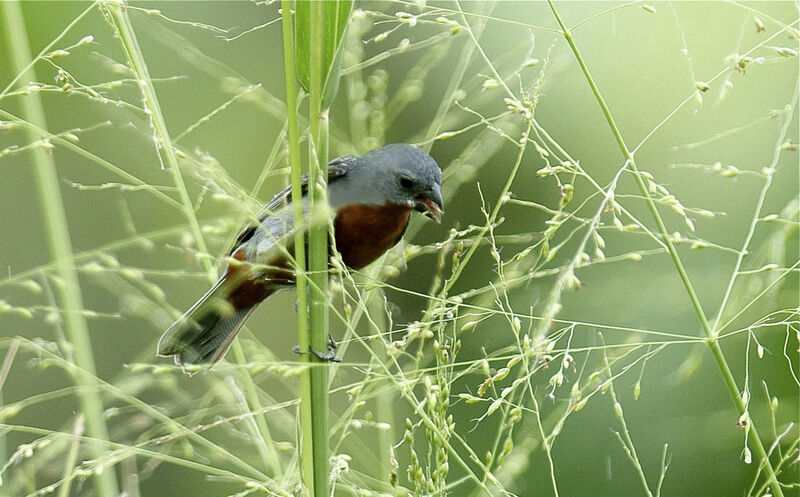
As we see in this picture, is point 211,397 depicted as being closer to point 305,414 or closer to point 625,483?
point 305,414

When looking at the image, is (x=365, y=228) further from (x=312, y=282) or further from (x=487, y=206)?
(x=312, y=282)

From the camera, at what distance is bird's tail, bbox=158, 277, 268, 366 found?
8.02 ft

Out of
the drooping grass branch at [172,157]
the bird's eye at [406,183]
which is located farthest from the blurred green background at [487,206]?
the bird's eye at [406,183]

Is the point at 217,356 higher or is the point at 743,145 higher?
the point at 743,145

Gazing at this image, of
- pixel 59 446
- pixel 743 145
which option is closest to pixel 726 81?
pixel 59 446

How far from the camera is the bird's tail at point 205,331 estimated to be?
8.02ft

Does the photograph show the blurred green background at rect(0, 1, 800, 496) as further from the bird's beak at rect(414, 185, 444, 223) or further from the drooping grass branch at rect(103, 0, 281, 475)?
the bird's beak at rect(414, 185, 444, 223)

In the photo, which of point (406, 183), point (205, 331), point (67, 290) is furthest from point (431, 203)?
point (67, 290)

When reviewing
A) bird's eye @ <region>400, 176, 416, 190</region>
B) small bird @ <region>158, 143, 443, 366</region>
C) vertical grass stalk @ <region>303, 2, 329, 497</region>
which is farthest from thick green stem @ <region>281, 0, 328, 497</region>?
bird's eye @ <region>400, 176, 416, 190</region>

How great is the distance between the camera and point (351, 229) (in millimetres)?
2404

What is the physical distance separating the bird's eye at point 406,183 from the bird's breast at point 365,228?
62mm

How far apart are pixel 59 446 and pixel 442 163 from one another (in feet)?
7.97

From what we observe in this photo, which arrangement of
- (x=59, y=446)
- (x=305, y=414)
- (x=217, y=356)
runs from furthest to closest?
1. (x=217, y=356)
2. (x=59, y=446)
3. (x=305, y=414)

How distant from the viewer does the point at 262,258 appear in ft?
7.76
